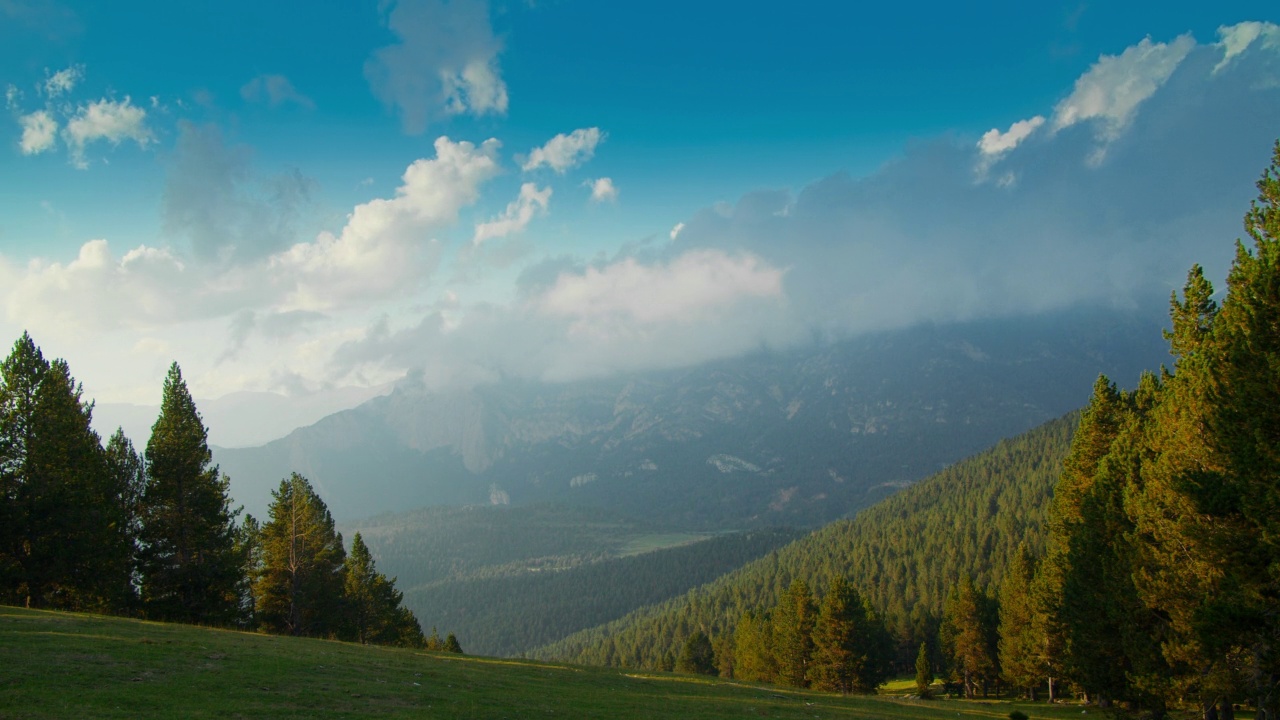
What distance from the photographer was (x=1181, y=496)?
73.3 ft

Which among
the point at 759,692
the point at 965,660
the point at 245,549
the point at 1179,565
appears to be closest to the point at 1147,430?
the point at 1179,565

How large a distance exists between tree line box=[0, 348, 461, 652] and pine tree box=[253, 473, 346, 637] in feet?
0.36

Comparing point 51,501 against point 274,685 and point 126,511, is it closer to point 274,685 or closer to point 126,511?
point 126,511

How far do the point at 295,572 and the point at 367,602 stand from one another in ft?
52.9

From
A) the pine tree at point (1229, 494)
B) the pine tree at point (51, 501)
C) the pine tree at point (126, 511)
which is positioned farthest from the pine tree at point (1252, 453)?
the pine tree at point (126, 511)

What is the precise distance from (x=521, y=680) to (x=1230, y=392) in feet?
104

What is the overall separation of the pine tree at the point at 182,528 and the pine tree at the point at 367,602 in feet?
47.4

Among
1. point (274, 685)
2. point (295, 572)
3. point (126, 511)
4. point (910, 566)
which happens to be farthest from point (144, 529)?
point (910, 566)

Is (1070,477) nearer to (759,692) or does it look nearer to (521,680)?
(759,692)

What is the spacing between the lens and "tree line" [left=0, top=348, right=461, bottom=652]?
3731 cm

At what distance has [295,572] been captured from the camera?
52.0 m

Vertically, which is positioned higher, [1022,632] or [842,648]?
[1022,632]

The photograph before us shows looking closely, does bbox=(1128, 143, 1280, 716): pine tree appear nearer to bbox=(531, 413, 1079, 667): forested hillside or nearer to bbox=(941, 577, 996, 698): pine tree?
bbox=(941, 577, 996, 698): pine tree

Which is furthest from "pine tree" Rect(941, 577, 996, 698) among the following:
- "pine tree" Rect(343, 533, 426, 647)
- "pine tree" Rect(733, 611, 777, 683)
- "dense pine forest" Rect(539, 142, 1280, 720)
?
"pine tree" Rect(343, 533, 426, 647)
